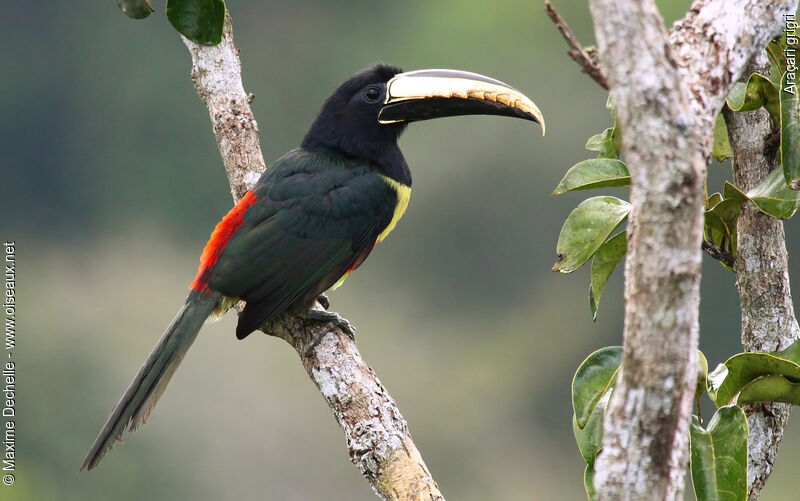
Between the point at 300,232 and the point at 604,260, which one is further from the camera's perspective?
the point at 300,232

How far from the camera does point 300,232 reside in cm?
253

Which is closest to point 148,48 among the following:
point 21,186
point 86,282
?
point 21,186

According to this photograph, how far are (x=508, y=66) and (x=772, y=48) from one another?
29.4ft

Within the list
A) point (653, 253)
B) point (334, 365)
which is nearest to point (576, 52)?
point (653, 253)

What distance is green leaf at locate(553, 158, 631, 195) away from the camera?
1810 mm

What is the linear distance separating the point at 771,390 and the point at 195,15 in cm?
123

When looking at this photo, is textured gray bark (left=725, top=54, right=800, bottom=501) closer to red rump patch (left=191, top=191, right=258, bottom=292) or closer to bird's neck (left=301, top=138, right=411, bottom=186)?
bird's neck (left=301, top=138, right=411, bottom=186)

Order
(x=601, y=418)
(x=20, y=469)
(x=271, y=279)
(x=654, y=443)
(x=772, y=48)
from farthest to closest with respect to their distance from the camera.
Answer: (x=20, y=469) < (x=271, y=279) < (x=772, y=48) < (x=601, y=418) < (x=654, y=443)

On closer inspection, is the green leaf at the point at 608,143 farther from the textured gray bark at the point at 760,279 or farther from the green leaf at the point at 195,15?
the green leaf at the point at 195,15

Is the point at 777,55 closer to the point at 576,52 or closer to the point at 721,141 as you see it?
the point at 721,141

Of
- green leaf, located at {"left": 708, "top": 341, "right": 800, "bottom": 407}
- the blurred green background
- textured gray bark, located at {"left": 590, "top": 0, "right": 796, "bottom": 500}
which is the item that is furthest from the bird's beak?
the blurred green background

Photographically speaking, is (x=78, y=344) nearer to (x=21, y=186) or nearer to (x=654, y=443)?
(x=21, y=186)

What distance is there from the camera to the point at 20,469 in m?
8.23

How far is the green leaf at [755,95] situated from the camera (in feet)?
5.68
